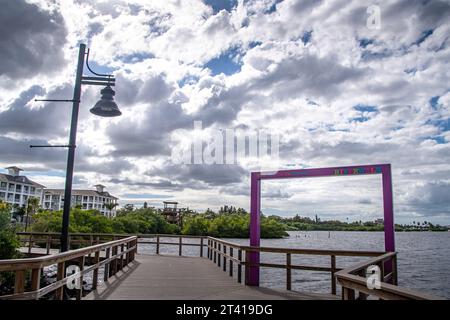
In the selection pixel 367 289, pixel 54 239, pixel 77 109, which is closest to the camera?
pixel 367 289

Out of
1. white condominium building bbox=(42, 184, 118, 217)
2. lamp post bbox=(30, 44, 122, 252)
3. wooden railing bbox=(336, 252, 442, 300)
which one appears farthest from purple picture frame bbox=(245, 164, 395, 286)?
white condominium building bbox=(42, 184, 118, 217)

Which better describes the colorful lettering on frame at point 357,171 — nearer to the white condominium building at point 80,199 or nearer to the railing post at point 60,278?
the railing post at point 60,278

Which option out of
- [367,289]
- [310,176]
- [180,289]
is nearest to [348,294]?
[367,289]

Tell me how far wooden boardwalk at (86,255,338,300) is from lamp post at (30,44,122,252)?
4.31 feet

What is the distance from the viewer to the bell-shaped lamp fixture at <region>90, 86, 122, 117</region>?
6711 millimetres

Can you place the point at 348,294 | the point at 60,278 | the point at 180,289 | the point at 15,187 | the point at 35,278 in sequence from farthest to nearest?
Answer: the point at 15,187, the point at 180,289, the point at 60,278, the point at 35,278, the point at 348,294

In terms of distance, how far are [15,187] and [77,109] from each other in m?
91.3

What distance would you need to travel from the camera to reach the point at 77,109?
6422 millimetres

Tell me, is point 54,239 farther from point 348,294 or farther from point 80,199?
point 80,199

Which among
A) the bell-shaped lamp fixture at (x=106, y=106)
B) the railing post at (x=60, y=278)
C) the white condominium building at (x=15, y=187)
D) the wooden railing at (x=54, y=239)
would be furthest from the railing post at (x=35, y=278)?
the white condominium building at (x=15, y=187)
